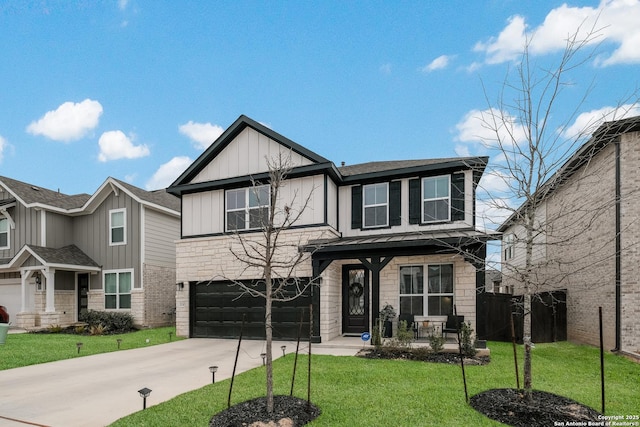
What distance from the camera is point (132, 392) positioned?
6.51m

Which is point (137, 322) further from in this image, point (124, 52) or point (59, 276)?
point (124, 52)

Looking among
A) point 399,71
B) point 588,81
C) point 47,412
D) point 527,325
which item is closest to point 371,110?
point 399,71

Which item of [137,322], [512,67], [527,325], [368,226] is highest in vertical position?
[512,67]

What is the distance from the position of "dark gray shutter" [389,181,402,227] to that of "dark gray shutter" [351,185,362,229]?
1067 millimetres

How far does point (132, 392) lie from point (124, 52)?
16474 millimetres

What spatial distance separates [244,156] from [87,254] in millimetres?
10582

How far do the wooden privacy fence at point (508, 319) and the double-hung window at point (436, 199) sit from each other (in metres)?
2.87

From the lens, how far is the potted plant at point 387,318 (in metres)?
11.1

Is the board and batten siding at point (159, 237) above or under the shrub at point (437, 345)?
above

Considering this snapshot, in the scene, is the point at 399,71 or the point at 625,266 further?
the point at 399,71

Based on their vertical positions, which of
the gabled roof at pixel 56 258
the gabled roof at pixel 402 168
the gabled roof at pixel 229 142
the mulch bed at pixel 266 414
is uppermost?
the gabled roof at pixel 229 142

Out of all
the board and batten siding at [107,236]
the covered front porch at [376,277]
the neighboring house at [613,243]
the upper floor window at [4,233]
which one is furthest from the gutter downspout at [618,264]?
the upper floor window at [4,233]

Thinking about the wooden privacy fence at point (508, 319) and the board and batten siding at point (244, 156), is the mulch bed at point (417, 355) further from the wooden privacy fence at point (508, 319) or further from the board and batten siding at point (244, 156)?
the board and batten siding at point (244, 156)

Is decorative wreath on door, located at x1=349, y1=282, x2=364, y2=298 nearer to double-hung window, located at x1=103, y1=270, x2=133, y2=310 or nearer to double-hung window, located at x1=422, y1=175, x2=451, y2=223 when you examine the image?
double-hung window, located at x1=422, y1=175, x2=451, y2=223
